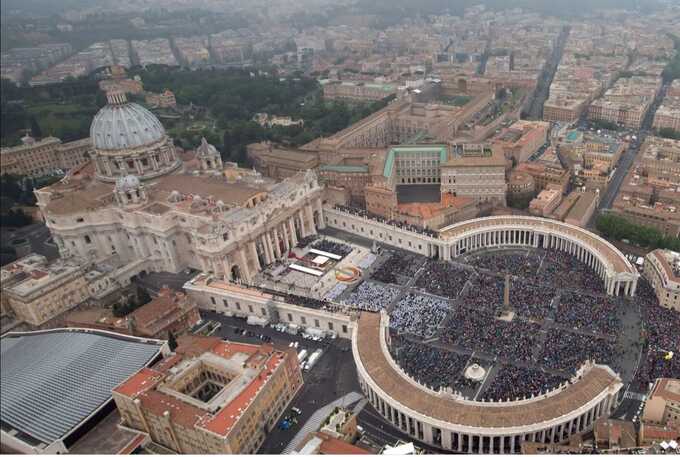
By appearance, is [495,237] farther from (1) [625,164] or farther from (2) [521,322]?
(1) [625,164]

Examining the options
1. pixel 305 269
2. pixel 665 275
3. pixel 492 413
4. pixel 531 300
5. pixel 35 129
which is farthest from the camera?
pixel 35 129

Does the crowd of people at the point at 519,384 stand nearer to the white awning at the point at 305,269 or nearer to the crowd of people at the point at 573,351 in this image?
the crowd of people at the point at 573,351

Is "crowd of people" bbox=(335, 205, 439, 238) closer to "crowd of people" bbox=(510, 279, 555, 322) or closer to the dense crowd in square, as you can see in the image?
the dense crowd in square

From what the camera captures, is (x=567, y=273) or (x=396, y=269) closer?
(x=567, y=273)

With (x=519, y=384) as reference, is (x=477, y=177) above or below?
above

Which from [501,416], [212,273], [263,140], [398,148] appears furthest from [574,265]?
[263,140]

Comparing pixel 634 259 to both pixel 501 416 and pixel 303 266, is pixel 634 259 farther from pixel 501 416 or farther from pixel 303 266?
pixel 303 266

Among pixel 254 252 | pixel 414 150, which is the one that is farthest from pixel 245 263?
pixel 414 150
